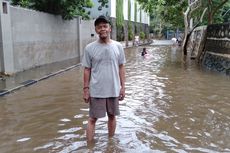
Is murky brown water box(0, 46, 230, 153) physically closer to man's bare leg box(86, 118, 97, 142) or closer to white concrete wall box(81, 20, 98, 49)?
man's bare leg box(86, 118, 97, 142)

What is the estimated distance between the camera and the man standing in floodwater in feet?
17.0

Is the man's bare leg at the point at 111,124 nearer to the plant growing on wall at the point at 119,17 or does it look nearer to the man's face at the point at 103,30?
the man's face at the point at 103,30

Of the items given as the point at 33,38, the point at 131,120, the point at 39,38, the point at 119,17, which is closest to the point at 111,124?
the point at 131,120

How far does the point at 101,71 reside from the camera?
522 centimetres

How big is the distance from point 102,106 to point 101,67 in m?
0.56

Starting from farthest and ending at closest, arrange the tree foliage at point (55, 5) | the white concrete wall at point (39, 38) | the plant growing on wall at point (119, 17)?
1. the plant growing on wall at point (119, 17)
2. the tree foliage at point (55, 5)
3. the white concrete wall at point (39, 38)

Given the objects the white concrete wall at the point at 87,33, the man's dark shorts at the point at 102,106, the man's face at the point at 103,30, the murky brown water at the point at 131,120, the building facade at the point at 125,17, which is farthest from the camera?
the building facade at the point at 125,17

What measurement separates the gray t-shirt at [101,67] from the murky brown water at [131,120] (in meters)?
0.83

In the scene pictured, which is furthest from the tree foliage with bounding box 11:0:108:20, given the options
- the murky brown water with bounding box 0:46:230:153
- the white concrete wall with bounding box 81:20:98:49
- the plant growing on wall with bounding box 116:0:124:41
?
the plant growing on wall with bounding box 116:0:124:41

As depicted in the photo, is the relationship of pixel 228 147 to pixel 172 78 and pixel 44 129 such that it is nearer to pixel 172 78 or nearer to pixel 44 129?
pixel 44 129

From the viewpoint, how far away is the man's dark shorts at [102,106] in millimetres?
5258

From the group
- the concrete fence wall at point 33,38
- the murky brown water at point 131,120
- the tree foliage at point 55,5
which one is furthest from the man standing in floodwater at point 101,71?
the tree foliage at point 55,5

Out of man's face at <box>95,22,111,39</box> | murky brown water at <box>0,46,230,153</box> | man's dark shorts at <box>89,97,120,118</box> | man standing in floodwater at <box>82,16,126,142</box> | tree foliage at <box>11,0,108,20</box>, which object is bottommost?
murky brown water at <box>0,46,230,153</box>

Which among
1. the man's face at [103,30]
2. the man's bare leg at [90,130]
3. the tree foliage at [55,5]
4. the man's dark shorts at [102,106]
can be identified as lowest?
the man's bare leg at [90,130]
